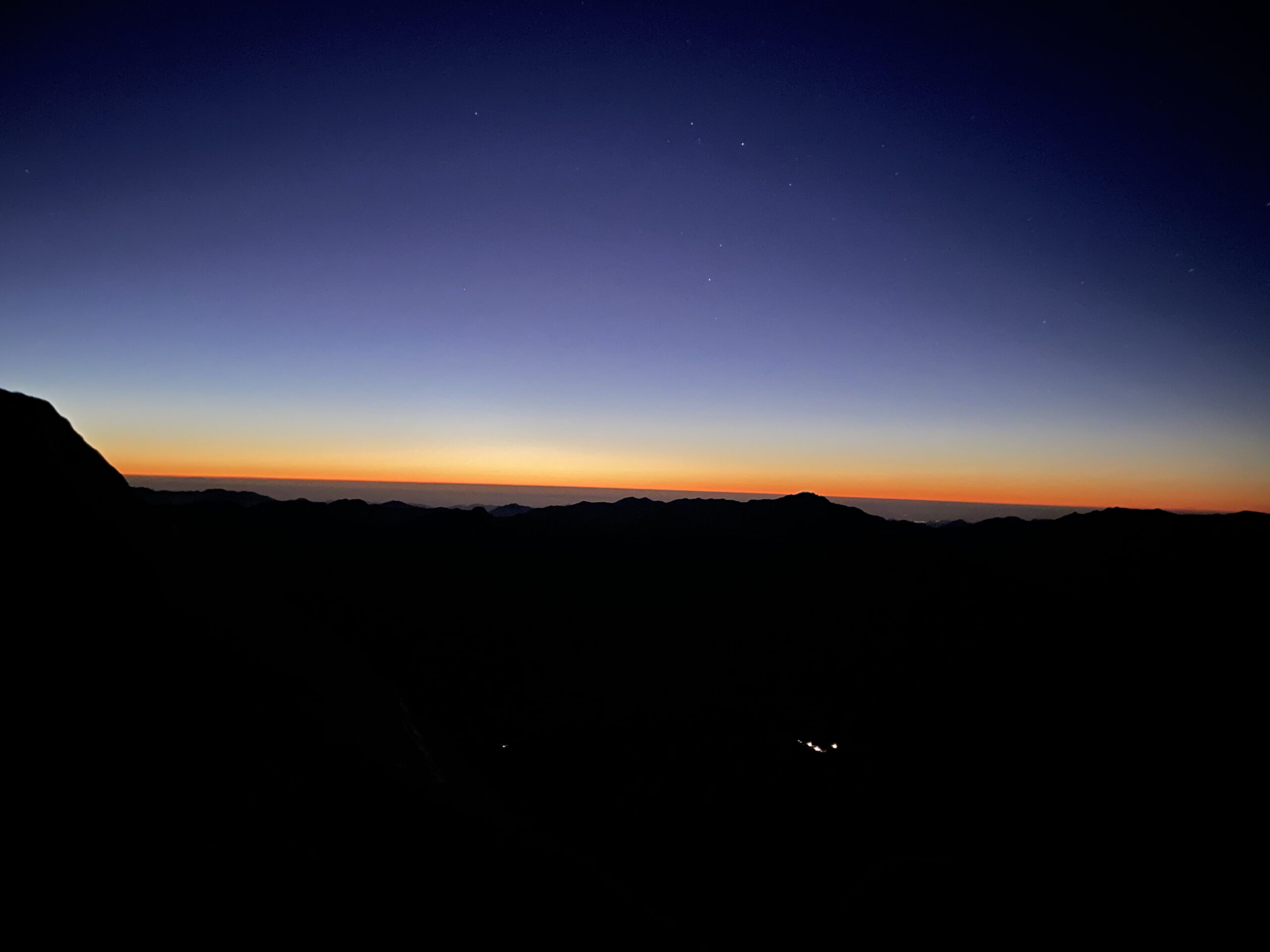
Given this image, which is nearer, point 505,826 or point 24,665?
point 24,665

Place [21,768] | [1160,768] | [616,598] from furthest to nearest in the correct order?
[616,598]
[1160,768]
[21,768]

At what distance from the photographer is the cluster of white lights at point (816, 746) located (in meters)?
30.2

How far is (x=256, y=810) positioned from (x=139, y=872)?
1899 mm

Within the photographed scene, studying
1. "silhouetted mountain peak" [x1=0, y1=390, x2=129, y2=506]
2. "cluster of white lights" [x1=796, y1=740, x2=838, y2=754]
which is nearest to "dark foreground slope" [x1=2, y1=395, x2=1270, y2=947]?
"silhouetted mountain peak" [x1=0, y1=390, x2=129, y2=506]

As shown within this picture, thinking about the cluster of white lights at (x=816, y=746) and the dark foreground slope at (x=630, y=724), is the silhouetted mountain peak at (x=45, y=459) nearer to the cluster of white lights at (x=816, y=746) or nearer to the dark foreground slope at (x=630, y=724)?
the dark foreground slope at (x=630, y=724)

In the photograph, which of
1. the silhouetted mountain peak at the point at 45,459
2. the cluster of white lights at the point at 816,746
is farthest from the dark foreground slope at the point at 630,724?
the cluster of white lights at the point at 816,746

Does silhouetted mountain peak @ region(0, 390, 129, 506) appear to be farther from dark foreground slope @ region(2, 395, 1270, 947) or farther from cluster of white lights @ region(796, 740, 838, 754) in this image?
cluster of white lights @ region(796, 740, 838, 754)

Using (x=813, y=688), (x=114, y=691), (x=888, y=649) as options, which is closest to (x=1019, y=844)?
(x=813, y=688)

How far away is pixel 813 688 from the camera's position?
38375mm

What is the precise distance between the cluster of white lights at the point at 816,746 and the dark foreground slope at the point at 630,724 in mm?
449

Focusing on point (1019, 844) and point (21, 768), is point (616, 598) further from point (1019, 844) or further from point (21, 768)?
point (21, 768)

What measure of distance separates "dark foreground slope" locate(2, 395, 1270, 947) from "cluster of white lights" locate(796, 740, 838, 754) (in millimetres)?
449

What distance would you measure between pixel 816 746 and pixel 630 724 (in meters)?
11.9

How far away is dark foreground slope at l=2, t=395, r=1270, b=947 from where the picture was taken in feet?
28.8
